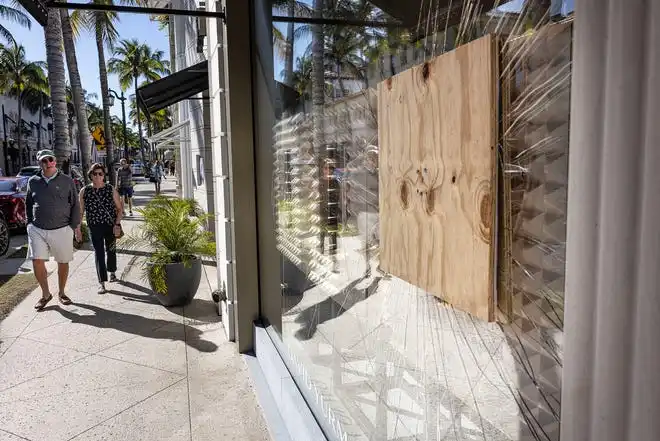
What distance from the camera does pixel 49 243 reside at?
618 cm

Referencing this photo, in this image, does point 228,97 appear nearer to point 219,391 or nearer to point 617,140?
point 219,391

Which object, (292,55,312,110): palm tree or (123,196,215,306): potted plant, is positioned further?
(123,196,215,306): potted plant

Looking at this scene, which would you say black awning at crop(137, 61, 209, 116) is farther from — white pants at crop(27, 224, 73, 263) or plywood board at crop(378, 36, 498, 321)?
plywood board at crop(378, 36, 498, 321)

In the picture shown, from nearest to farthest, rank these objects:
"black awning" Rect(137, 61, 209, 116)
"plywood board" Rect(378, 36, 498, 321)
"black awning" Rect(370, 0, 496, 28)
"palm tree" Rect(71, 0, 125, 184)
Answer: "plywood board" Rect(378, 36, 498, 321) < "black awning" Rect(370, 0, 496, 28) < "black awning" Rect(137, 61, 209, 116) < "palm tree" Rect(71, 0, 125, 184)

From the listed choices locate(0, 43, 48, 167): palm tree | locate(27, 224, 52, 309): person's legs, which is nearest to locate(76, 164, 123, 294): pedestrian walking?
locate(27, 224, 52, 309): person's legs

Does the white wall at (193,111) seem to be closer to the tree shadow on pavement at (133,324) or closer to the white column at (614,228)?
the tree shadow on pavement at (133,324)

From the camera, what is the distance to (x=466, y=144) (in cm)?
144

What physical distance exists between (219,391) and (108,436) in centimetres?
87

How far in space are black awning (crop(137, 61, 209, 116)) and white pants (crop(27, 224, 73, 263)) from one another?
94.4 inches

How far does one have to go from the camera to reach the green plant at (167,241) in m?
6.11

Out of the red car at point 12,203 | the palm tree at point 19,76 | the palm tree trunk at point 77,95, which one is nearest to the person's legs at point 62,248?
the red car at point 12,203

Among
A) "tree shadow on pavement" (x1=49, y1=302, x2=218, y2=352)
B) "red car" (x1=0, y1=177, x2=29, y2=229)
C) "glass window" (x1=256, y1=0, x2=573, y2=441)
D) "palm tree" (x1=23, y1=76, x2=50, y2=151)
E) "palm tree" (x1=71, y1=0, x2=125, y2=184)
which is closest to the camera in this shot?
"glass window" (x1=256, y1=0, x2=573, y2=441)

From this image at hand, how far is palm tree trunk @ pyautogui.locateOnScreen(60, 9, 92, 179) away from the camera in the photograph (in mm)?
15660

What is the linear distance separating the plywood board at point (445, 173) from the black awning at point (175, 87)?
6.07m
